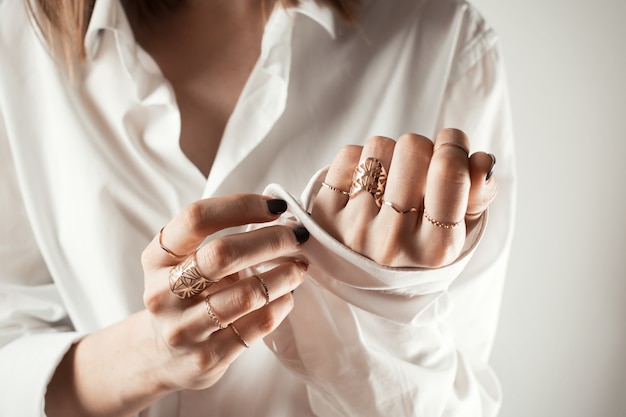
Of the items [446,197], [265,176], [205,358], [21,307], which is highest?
[446,197]

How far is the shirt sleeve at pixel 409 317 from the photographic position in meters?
0.49

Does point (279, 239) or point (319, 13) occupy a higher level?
point (319, 13)

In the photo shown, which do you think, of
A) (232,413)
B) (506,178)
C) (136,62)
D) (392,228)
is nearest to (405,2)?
(506,178)

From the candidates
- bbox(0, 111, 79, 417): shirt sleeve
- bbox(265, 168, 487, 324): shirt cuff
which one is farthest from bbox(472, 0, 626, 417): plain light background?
bbox(0, 111, 79, 417): shirt sleeve

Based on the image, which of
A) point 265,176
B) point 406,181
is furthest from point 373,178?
point 265,176

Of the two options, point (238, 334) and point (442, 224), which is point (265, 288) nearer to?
point (238, 334)

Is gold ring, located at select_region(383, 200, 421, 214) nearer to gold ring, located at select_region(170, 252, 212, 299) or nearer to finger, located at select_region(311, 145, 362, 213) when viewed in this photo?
finger, located at select_region(311, 145, 362, 213)

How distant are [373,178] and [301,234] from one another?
83mm

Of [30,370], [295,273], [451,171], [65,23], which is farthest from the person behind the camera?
[65,23]

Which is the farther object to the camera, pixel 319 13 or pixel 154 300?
pixel 319 13

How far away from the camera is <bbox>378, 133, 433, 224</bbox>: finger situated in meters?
0.42

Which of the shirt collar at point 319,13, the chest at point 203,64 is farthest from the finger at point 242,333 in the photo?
the shirt collar at point 319,13

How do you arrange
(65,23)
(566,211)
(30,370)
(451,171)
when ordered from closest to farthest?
(451,171) → (30,370) → (65,23) → (566,211)

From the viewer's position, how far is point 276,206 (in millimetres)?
474
